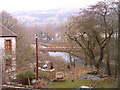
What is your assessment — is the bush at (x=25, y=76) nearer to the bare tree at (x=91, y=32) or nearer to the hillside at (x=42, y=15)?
the hillside at (x=42, y=15)

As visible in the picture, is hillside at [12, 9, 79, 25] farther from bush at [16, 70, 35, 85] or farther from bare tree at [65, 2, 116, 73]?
bare tree at [65, 2, 116, 73]

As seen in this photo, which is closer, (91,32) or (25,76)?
(25,76)

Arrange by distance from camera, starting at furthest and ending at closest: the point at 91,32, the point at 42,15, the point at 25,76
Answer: the point at 91,32 < the point at 25,76 < the point at 42,15

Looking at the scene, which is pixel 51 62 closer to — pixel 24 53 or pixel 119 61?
pixel 24 53

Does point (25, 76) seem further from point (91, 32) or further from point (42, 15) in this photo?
point (91, 32)

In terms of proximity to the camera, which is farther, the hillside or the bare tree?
the bare tree

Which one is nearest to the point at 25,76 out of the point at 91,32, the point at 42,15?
the point at 42,15

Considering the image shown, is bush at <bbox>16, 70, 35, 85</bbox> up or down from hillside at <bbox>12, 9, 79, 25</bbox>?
down

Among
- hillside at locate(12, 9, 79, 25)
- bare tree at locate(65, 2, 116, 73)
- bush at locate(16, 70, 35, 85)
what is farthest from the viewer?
bare tree at locate(65, 2, 116, 73)

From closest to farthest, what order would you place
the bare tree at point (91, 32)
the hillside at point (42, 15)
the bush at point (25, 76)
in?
1. the hillside at point (42, 15)
2. the bush at point (25, 76)
3. the bare tree at point (91, 32)

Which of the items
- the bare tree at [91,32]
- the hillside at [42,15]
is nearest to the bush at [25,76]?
the hillside at [42,15]

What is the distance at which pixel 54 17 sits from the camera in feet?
6.73

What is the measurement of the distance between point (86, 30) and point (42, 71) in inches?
46.7

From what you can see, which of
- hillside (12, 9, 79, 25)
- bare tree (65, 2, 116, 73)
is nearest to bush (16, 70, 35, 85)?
hillside (12, 9, 79, 25)
